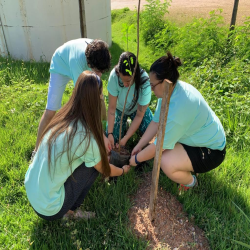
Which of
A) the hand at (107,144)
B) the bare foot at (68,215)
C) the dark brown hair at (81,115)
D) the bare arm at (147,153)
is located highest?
the dark brown hair at (81,115)

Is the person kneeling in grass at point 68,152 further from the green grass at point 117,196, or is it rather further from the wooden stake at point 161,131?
the wooden stake at point 161,131

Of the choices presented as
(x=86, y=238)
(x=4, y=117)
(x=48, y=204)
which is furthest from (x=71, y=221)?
(x=4, y=117)

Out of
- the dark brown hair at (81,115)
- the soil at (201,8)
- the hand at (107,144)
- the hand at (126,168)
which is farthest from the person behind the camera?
the soil at (201,8)

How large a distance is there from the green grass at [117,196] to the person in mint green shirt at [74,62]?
310mm

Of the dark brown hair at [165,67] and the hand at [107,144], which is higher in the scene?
the dark brown hair at [165,67]

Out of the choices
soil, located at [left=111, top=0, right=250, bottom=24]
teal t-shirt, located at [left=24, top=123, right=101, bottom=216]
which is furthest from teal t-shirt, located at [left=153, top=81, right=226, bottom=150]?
soil, located at [left=111, top=0, right=250, bottom=24]

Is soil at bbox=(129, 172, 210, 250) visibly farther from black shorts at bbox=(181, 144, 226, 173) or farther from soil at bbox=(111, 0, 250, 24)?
soil at bbox=(111, 0, 250, 24)

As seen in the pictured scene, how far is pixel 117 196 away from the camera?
2012mm

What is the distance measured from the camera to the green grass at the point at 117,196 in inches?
67.3

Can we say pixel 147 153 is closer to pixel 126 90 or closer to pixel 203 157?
pixel 203 157

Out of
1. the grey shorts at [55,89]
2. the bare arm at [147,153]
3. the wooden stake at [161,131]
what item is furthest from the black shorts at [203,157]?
the grey shorts at [55,89]

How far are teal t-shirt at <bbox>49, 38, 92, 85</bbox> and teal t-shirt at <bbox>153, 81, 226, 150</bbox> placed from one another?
0.96 metres

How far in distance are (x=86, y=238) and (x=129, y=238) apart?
31 cm

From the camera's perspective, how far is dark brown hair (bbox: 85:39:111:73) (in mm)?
1973
